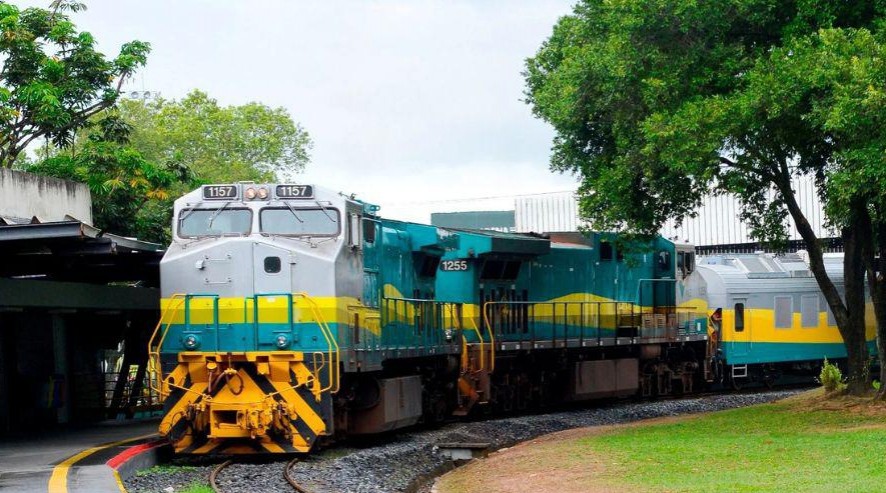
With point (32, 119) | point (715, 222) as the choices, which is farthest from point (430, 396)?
point (715, 222)

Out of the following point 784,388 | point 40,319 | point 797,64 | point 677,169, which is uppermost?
point 797,64

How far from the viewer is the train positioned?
1698cm

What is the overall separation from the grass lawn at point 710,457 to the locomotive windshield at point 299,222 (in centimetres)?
393

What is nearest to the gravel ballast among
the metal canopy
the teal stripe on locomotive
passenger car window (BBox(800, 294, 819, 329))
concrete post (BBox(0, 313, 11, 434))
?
the teal stripe on locomotive

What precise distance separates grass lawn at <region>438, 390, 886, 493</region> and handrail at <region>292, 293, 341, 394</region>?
1996 millimetres

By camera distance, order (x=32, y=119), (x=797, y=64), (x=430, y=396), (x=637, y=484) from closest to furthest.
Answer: (x=637, y=484)
(x=797, y=64)
(x=430, y=396)
(x=32, y=119)

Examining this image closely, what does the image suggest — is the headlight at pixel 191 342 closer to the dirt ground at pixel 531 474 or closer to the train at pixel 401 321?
the train at pixel 401 321

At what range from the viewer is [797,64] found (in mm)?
19328

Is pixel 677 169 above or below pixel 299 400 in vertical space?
above

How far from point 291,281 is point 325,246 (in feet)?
2.23

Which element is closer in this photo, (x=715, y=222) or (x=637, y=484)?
(x=637, y=484)

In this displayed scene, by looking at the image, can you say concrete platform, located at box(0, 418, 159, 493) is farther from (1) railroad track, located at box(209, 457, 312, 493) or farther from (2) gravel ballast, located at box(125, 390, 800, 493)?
(1) railroad track, located at box(209, 457, 312, 493)

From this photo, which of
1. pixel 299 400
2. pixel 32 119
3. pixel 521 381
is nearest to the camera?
→ pixel 299 400

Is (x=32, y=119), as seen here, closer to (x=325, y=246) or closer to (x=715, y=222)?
(x=325, y=246)
